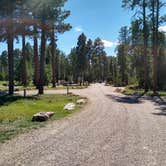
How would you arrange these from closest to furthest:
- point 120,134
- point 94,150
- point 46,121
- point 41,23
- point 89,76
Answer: point 94,150 < point 120,134 < point 46,121 < point 41,23 < point 89,76

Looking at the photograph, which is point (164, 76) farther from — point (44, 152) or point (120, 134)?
point (44, 152)

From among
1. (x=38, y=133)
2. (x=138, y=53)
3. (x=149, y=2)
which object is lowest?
(x=38, y=133)

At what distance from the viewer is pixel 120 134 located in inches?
364

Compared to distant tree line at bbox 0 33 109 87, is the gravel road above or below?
below

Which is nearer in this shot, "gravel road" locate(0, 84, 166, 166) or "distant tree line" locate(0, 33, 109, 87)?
"gravel road" locate(0, 84, 166, 166)

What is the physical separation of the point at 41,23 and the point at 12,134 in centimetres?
1928

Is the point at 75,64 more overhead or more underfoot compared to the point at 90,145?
more overhead

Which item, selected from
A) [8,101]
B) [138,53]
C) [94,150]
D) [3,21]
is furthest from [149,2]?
[94,150]

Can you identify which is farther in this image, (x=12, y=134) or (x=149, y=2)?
(x=149, y=2)

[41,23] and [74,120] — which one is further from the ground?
[41,23]

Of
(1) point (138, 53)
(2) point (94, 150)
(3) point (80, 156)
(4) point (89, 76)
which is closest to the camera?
(3) point (80, 156)

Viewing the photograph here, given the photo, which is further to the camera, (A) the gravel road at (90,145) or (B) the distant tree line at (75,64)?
(B) the distant tree line at (75,64)

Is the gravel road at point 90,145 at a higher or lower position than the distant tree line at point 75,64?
lower

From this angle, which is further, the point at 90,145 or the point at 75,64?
the point at 75,64
